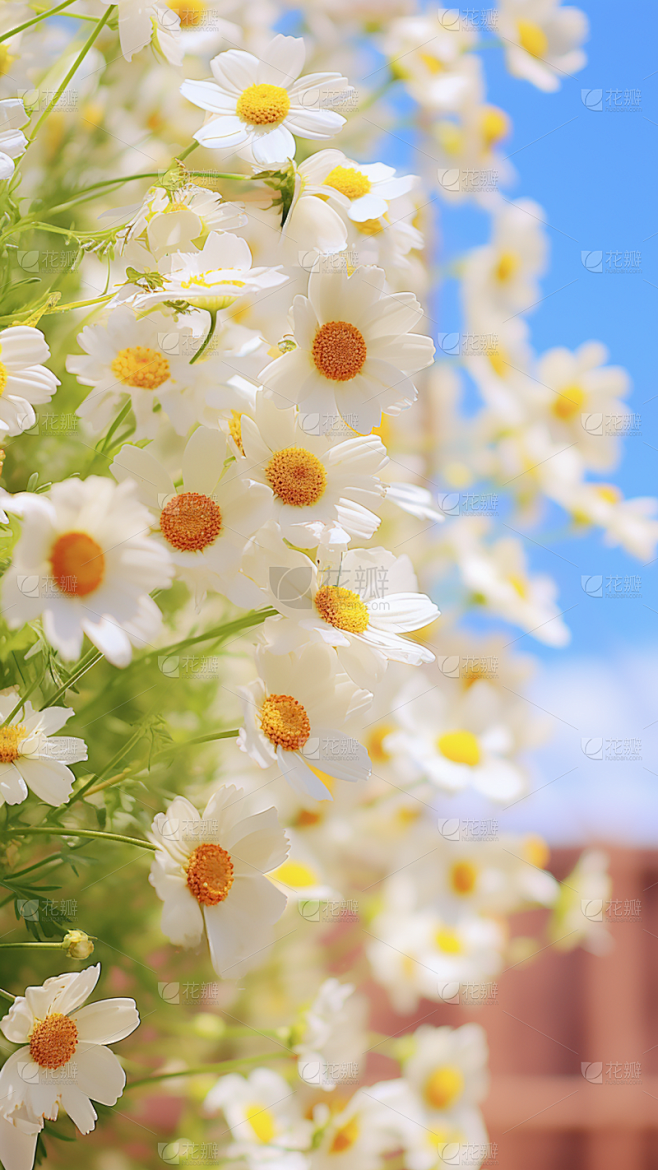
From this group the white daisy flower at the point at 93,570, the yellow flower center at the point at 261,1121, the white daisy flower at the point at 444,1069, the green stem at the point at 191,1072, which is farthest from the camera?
the white daisy flower at the point at 444,1069

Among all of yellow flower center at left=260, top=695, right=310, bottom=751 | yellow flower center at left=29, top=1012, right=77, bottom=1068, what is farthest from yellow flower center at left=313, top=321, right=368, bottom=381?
yellow flower center at left=29, top=1012, right=77, bottom=1068

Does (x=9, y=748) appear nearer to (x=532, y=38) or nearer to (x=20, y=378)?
(x=20, y=378)

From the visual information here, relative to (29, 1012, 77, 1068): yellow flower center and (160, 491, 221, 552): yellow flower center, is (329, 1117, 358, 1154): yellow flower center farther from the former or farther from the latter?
(160, 491, 221, 552): yellow flower center

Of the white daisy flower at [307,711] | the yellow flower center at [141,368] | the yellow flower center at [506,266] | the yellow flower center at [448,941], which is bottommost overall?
the yellow flower center at [448,941]

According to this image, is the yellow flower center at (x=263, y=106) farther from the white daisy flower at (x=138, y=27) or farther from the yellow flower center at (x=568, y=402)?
the yellow flower center at (x=568, y=402)

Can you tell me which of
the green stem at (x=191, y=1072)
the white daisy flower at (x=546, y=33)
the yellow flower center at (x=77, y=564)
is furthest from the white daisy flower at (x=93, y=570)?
the white daisy flower at (x=546, y=33)

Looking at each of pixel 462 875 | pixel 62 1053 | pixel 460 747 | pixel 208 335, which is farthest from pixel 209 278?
pixel 462 875
